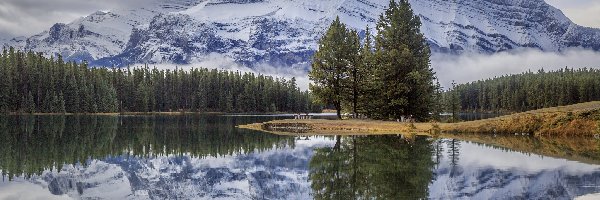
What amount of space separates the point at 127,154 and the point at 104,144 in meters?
8.15

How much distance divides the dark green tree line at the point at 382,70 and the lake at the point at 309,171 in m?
22.8

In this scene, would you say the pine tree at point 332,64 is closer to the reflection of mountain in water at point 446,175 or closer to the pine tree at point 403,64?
the pine tree at point 403,64

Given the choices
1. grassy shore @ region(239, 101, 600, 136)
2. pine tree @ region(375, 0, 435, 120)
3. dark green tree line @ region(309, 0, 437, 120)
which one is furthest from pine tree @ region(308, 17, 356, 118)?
grassy shore @ region(239, 101, 600, 136)

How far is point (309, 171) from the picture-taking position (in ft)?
86.2

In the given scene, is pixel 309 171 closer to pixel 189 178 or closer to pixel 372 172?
pixel 372 172

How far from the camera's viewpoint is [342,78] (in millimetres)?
69812

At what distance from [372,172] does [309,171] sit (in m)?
3.44

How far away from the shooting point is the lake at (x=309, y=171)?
20.2m

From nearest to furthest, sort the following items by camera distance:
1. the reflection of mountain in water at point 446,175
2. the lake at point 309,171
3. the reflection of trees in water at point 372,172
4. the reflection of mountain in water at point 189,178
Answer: the reflection of mountain in water at point 446,175, the reflection of trees in water at point 372,172, the lake at point 309,171, the reflection of mountain in water at point 189,178

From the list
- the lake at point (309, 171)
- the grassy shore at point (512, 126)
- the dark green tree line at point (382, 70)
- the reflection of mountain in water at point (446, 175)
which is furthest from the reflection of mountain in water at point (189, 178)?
the dark green tree line at point (382, 70)

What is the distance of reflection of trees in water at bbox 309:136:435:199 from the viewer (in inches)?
762

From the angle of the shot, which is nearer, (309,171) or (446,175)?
(446,175)

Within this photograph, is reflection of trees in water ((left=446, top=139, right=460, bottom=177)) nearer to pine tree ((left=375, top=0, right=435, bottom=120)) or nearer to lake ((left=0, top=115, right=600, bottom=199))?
lake ((left=0, top=115, right=600, bottom=199))

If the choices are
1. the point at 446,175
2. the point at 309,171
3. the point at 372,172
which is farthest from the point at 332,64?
the point at 446,175
